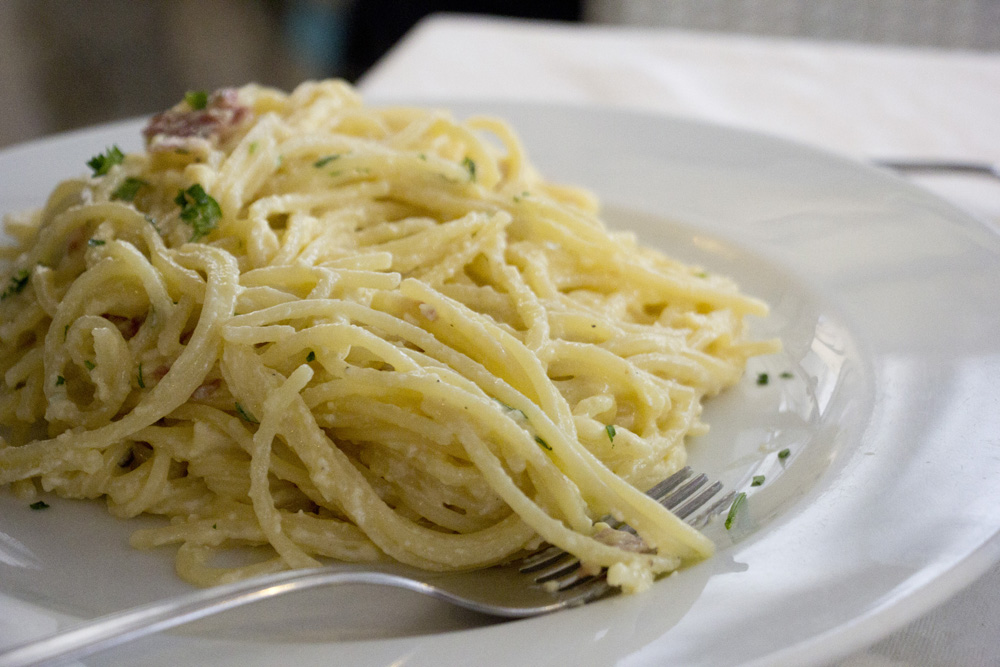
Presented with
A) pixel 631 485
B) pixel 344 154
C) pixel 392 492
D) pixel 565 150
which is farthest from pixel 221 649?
pixel 565 150

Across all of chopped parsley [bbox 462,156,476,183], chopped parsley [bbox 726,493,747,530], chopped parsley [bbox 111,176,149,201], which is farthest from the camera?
chopped parsley [bbox 462,156,476,183]

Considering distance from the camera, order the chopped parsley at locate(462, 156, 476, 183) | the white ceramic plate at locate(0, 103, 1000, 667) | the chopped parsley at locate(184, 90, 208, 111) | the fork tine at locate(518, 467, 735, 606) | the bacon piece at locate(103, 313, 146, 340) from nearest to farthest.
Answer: the white ceramic plate at locate(0, 103, 1000, 667) → the fork tine at locate(518, 467, 735, 606) → the bacon piece at locate(103, 313, 146, 340) → the chopped parsley at locate(462, 156, 476, 183) → the chopped parsley at locate(184, 90, 208, 111)

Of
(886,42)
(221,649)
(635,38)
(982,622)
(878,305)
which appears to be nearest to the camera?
(221,649)

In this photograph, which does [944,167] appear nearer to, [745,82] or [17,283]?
[745,82]

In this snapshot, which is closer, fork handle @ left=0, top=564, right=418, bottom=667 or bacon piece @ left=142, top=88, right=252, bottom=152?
fork handle @ left=0, top=564, right=418, bottom=667

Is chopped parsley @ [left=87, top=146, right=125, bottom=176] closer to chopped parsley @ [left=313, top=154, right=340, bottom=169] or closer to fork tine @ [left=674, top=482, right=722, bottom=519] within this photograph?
chopped parsley @ [left=313, top=154, right=340, bottom=169]

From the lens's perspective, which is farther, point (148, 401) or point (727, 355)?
point (727, 355)

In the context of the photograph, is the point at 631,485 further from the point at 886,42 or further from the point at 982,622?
the point at 886,42

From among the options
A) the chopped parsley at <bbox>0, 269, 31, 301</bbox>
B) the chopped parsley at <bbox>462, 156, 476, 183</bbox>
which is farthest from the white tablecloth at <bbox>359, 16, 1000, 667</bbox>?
the chopped parsley at <bbox>0, 269, 31, 301</bbox>
